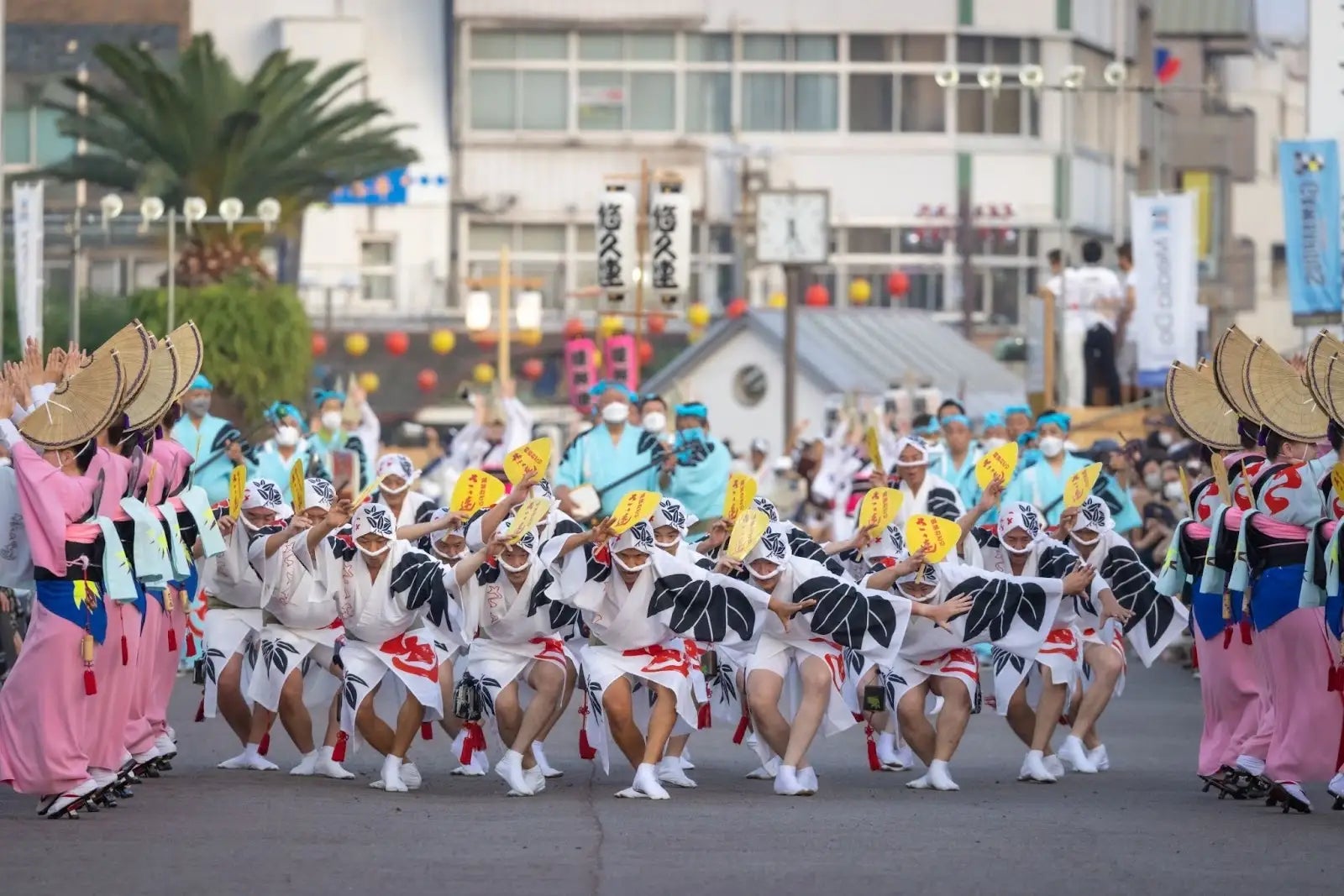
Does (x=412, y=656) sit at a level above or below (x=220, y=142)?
below

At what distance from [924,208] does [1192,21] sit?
379 inches

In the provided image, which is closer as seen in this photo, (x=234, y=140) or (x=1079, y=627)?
(x=1079, y=627)

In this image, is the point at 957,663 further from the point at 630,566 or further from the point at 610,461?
the point at 610,461

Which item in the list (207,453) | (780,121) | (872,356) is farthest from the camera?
(780,121)

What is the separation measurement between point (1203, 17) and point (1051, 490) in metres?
51.8

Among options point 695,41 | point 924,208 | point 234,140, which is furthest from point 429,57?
point 234,140

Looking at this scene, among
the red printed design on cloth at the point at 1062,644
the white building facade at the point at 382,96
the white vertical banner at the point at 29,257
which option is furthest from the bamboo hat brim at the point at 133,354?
the white building facade at the point at 382,96

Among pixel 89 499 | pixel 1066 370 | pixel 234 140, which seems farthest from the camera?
pixel 234 140

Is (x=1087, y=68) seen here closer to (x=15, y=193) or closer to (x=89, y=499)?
(x=15, y=193)

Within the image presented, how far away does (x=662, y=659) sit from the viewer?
43.8 feet

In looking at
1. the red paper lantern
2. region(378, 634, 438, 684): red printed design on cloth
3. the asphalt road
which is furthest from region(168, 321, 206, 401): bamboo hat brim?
the red paper lantern

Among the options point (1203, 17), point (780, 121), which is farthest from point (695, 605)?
point (1203, 17)

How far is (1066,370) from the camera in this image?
34.8 meters

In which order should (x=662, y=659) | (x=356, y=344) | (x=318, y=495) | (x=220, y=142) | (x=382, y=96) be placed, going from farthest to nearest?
(x=382, y=96), (x=356, y=344), (x=220, y=142), (x=318, y=495), (x=662, y=659)
